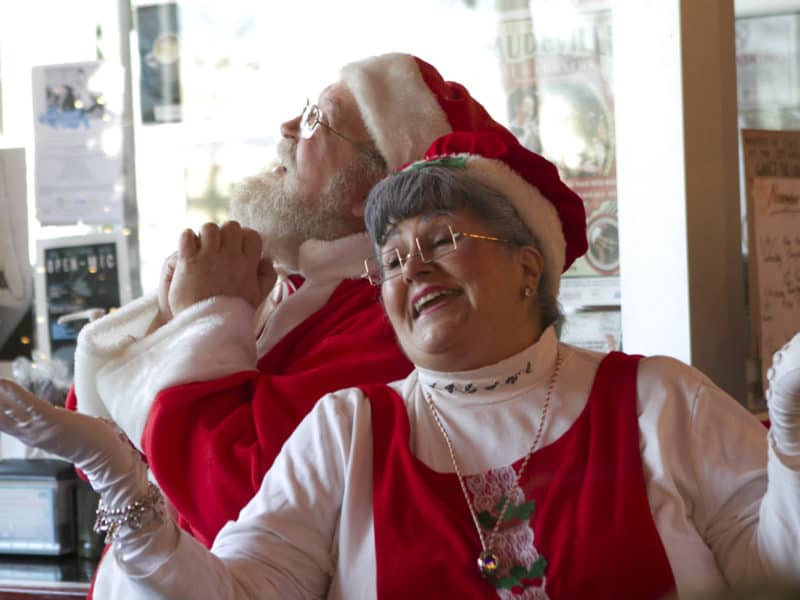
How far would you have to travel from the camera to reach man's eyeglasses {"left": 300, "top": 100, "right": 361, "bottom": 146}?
1935mm

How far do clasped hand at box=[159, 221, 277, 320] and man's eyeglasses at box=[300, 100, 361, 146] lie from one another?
0.21 m

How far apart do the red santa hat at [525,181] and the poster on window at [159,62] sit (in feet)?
4.80

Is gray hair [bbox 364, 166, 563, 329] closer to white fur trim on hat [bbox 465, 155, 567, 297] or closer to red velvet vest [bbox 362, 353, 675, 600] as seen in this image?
white fur trim on hat [bbox 465, 155, 567, 297]

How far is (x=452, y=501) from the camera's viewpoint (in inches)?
54.1

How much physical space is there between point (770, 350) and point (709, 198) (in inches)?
12.6

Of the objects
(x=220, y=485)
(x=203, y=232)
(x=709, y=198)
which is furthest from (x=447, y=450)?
(x=709, y=198)

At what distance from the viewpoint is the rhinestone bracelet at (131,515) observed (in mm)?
1170

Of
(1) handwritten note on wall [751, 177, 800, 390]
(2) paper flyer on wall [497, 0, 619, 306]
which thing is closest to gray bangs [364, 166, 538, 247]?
(1) handwritten note on wall [751, 177, 800, 390]

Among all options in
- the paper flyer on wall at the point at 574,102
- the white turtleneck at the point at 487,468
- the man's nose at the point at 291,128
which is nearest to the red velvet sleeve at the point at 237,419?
the white turtleneck at the point at 487,468

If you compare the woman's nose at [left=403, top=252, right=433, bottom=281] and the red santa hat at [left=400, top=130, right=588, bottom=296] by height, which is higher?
the red santa hat at [left=400, top=130, right=588, bottom=296]

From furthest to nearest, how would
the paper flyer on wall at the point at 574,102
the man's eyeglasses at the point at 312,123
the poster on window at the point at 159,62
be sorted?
1. the poster on window at the point at 159,62
2. the paper flyer on wall at the point at 574,102
3. the man's eyeglasses at the point at 312,123

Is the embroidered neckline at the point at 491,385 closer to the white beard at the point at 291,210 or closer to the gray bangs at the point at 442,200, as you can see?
the gray bangs at the point at 442,200

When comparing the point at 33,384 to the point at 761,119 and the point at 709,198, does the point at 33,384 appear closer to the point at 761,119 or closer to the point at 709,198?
the point at 709,198

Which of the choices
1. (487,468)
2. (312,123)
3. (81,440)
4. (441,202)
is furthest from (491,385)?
(312,123)
